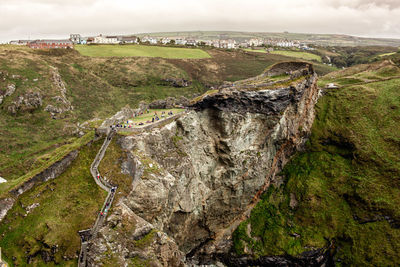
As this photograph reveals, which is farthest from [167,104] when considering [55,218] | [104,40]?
[104,40]

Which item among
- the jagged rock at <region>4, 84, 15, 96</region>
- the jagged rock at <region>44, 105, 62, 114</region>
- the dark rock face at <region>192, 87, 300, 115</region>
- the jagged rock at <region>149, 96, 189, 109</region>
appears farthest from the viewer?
the jagged rock at <region>44, 105, 62, 114</region>

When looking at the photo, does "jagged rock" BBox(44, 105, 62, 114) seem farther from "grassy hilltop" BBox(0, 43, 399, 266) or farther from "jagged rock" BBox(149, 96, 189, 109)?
"jagged rock" BBox(149, 96, 189, 109)

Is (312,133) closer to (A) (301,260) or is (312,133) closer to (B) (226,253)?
(A) (301,260)

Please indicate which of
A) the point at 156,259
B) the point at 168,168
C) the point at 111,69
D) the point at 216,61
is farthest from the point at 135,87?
the point at 156,259

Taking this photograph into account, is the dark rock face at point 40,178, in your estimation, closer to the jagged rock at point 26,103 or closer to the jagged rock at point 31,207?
the jagged rock at point 31,207

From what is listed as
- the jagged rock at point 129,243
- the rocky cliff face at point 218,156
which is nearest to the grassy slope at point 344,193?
the rocky cliff face at point 218,156

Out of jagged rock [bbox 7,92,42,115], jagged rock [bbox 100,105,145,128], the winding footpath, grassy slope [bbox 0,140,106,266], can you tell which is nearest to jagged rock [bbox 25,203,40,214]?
grassy slope [bbox 0,140,106,266]
